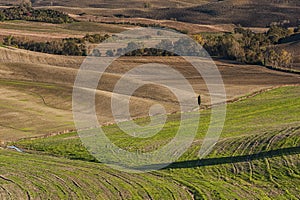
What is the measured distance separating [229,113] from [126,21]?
128588 mm

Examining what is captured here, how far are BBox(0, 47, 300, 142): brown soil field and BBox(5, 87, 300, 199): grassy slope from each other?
10104mm

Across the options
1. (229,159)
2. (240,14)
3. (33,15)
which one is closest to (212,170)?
(229,159)

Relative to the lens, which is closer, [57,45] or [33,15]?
[57,45]

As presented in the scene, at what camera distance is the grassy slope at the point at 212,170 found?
2417cm

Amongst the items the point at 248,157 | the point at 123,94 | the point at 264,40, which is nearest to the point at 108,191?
the point at 248,157

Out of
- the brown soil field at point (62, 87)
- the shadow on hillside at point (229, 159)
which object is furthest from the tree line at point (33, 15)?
the shadow on hillside at point (229, 159)

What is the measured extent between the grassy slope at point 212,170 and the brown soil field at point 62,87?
10104 millimetres

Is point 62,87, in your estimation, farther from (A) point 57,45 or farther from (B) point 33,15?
(B) point 33,15

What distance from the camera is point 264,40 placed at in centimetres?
11262

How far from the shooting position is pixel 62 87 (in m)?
66.2

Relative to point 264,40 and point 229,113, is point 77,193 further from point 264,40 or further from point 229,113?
point 264,40

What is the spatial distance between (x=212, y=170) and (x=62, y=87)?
41396 mm

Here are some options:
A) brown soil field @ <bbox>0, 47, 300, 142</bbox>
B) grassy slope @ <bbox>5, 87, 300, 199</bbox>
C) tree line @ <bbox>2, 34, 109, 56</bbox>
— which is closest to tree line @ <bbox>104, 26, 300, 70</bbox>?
brown soil field @ <bbox>0, 47, 300, 142</bbox>

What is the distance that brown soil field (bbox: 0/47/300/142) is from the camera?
4847cm
